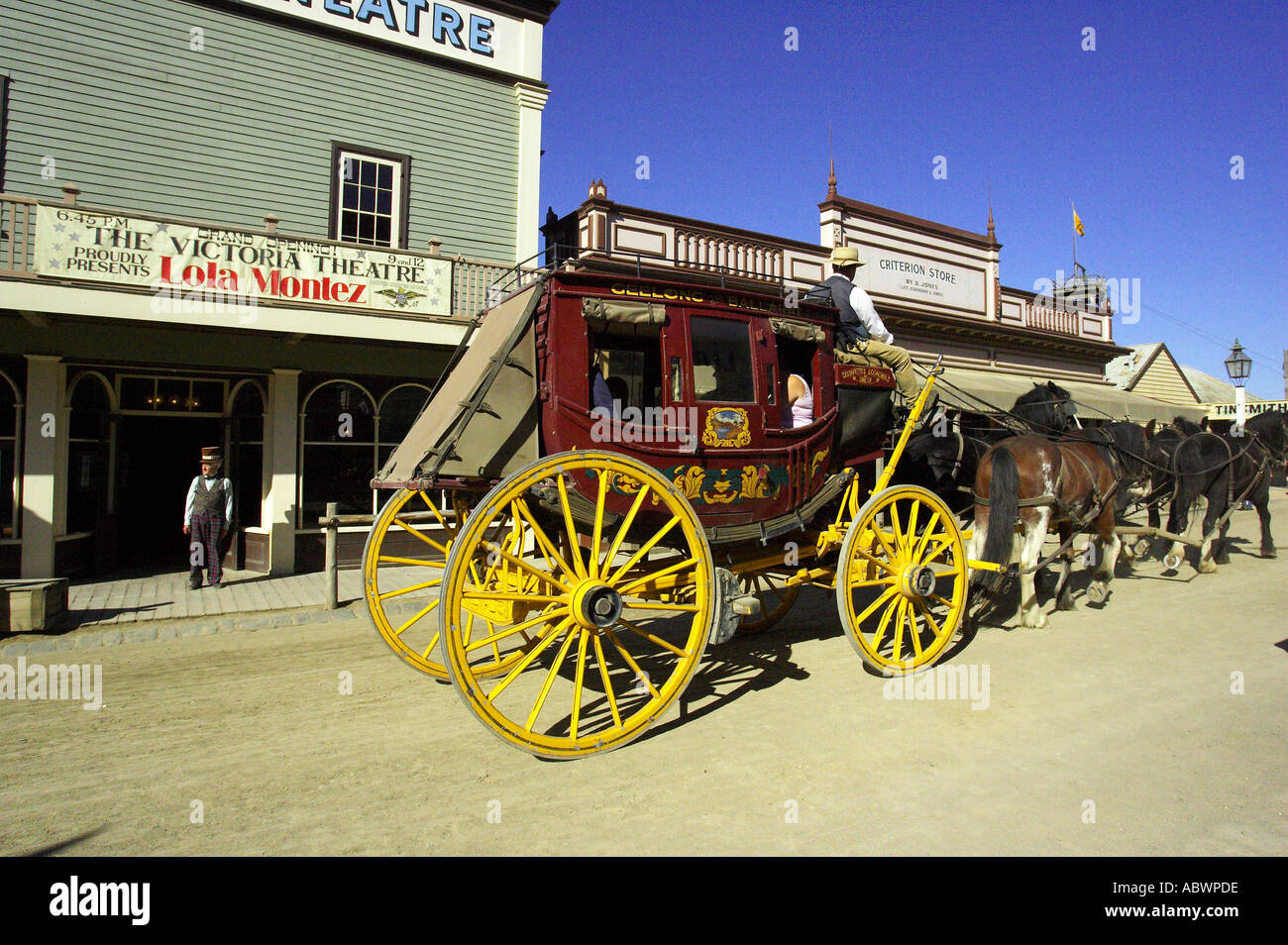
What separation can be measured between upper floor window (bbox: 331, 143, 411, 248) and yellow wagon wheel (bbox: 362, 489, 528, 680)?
4169mm

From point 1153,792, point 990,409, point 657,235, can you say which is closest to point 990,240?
point 657,235

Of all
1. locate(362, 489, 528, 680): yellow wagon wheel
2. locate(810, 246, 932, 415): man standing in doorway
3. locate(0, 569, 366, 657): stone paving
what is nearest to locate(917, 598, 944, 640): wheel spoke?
locate(810, 246, 932, 415): man standing in doorway

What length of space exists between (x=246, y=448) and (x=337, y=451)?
4.26 ft

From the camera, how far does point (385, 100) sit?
38.4 ft

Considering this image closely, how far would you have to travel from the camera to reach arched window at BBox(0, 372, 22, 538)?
31.2ft

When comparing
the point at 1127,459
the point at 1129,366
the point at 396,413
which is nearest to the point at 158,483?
the point at 396,413

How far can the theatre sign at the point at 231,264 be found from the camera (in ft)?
28.3

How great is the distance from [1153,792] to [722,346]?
3.26 meters

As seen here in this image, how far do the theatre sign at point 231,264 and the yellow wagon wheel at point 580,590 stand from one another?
21.2 feet

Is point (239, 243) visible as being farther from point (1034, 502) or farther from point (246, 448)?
point (1034, 502)

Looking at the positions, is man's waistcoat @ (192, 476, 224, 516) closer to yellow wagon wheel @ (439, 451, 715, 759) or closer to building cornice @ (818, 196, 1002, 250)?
yellow wagon wheel @ (439, 451, 715, 759)

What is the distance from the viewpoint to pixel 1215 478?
32.2 ft

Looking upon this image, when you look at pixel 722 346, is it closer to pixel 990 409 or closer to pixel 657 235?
pixel 990 409

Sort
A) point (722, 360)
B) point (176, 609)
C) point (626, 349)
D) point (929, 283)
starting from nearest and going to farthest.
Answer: point (722, 360)
point (626, 349)
point (176, 609)
point (929, 283)
